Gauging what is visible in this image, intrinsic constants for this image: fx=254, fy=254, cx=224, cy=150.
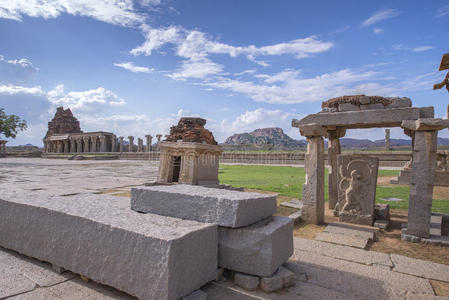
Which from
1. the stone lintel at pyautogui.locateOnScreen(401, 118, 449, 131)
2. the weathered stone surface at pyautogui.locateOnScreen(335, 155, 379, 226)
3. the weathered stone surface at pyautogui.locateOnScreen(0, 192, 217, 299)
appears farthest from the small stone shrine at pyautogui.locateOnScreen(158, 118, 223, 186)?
the stone lintel at pyautogui.locateOnScreen(401, 118, 449, 131)

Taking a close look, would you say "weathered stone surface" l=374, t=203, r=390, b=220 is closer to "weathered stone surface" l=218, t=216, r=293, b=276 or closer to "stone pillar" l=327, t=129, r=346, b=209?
"stone pillar" l=327, t=129, r=346, b=209

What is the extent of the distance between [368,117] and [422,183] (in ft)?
5.27

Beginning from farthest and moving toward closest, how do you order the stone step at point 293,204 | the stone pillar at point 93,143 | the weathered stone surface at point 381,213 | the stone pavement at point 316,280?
1. the stone pillar at point 93,143
2. the stone step at point 293,204
3. the weathered stone surface at point 381,213
4. the stone pavement at point 316,280

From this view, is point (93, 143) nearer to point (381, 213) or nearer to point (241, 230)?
point (381, 213)

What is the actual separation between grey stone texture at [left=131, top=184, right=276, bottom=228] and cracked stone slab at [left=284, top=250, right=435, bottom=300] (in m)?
0.93

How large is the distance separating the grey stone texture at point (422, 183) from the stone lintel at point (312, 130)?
1.76 meters

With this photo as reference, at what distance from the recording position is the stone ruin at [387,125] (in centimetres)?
462

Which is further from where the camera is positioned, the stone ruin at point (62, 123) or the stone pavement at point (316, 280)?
the stone ruin at point (62, 123)

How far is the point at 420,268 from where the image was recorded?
3477mm

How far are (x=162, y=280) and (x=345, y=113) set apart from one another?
5120 mm

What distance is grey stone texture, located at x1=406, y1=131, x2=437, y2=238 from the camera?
4602 mm

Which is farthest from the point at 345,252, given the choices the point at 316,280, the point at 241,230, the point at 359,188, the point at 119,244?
the point at 119,244

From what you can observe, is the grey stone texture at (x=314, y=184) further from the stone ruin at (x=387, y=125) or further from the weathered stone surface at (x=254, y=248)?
the weathered stone surface at (x=254, y=248)

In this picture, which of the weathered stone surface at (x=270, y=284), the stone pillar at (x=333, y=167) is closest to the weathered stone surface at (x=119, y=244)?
the weathered stone surface at (x=270, y=284)
